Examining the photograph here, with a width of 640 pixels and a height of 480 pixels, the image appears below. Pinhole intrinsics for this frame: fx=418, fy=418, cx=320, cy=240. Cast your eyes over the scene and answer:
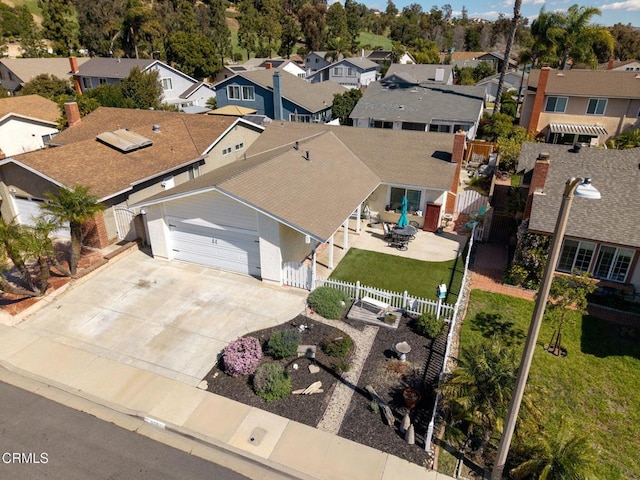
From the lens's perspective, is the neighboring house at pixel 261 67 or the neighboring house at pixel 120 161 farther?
the neighboring house at pixel 261 67

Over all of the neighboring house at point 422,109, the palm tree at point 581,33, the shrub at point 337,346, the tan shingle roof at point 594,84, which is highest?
the palm tree at point 581,33

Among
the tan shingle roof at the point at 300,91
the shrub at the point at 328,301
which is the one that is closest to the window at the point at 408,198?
the shrub at the point at 328,301

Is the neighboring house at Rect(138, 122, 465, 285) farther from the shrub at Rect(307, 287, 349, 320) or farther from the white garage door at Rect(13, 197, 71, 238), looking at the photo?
the white garage door at Rect(13, 197, 71, 238)

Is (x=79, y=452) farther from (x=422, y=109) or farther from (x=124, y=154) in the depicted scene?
(x=422, y=109)

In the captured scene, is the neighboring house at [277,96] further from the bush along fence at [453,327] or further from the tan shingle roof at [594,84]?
the bush along fence at [453,327]

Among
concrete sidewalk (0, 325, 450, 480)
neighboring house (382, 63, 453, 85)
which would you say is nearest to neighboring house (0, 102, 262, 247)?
concrete sidewalk (0, 325, 450, 480)

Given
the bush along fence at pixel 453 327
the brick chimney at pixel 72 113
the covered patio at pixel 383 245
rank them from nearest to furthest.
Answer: the bush along fence at pixel 453 327
the covered patio at pixel 383 245
the brick chimney at pixel 72 113

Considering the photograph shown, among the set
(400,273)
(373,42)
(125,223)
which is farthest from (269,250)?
(373,42)
